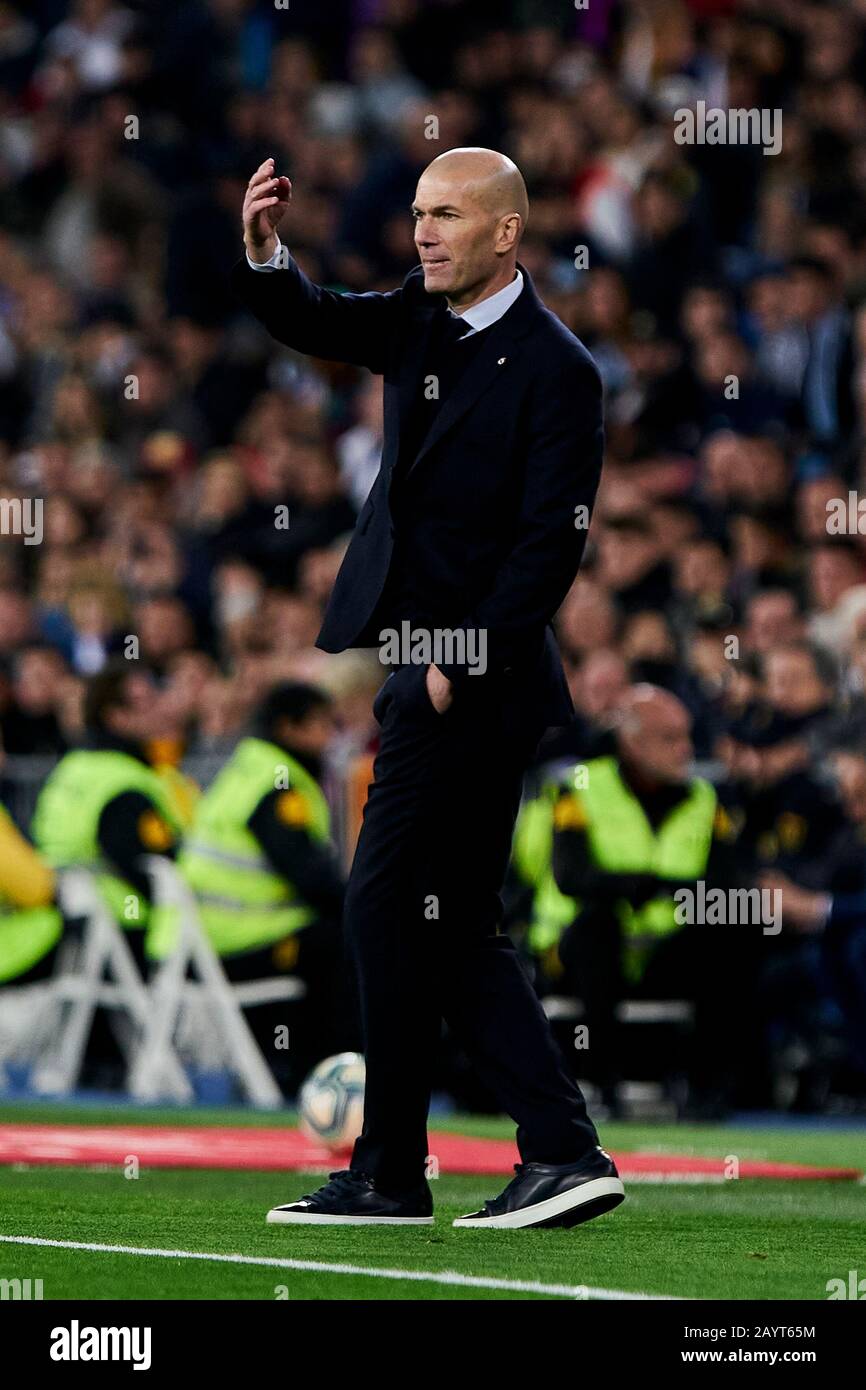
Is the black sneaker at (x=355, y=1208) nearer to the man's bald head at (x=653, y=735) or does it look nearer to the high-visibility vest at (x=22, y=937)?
the man's bald head at (x=653, y=735)

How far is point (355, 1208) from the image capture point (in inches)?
254

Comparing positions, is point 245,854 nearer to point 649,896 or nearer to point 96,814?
point 96,814

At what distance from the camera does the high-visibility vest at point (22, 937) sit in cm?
1306

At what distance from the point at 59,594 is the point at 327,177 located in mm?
4033

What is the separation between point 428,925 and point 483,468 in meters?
1.08

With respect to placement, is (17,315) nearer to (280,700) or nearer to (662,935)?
(280,700)

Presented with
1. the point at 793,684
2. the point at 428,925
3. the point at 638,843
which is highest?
Result: the point at 793,684

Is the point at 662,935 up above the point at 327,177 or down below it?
below

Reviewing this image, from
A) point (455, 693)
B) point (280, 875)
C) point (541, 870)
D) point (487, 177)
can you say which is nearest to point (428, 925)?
point (455, 693)

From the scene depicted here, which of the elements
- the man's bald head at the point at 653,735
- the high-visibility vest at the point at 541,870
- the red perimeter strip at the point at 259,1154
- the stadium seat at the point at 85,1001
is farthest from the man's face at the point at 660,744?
the stadium seat at the point at 85,1001

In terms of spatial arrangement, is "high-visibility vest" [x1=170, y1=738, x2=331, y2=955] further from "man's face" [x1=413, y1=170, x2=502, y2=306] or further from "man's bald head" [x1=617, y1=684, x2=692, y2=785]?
"man's face" [x1=413, y1=170, x2=502, y2=306]
